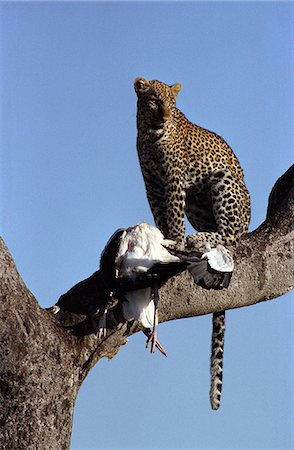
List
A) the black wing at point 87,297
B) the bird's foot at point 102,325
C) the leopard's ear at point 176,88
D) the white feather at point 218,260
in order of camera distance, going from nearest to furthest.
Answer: the white feather at point 218,260, the bird's foot at point 102,325, the black wing at point 87,297, the leopard's ear at point 176,88

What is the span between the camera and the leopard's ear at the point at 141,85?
9.01 m

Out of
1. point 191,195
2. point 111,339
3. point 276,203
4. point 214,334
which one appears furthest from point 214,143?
point 111,339

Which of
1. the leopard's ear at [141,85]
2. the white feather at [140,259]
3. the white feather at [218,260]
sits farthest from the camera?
the leopard's ear at [141,85]

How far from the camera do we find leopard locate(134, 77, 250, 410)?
8883 mm

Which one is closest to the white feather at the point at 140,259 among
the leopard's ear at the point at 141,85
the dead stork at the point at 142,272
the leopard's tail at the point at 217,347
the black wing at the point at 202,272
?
the dead stork at the point at 142,272

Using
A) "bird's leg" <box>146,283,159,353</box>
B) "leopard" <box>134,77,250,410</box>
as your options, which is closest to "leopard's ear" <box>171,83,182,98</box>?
"leopard" <box>134,77,250,410</box>

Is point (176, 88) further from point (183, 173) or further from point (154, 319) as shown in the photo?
point (154, 319)

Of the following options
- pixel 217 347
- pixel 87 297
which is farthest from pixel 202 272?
pixel 217 347

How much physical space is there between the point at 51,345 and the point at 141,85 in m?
3.16

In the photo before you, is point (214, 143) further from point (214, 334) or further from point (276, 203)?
point (214, 334)

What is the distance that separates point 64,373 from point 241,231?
2.72 meters

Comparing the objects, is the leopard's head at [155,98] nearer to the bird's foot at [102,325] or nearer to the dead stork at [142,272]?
the dead stork at [142,272]

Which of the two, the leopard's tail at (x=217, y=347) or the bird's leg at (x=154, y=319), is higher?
the leopard's tail at (x=217, y=347)

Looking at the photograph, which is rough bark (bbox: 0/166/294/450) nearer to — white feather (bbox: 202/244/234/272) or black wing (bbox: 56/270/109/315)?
black wing (bbox: 56/270/109/315)
